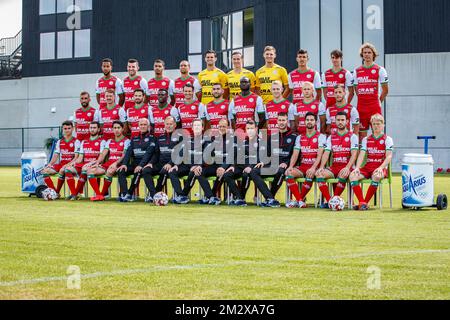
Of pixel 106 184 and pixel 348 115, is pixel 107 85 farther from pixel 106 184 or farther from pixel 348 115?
pixel 348 115

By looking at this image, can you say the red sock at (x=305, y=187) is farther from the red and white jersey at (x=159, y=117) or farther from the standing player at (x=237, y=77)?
the red and white jersey at (x=159, y=117)

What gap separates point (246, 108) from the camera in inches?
632

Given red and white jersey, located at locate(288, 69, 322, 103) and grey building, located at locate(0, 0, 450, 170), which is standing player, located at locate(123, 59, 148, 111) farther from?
grey building, located at locate(0, 0, 450, 170)

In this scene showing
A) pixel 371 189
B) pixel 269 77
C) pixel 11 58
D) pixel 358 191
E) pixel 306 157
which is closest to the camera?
pixel 358 191

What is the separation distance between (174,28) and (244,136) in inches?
1187

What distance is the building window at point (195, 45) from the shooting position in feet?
143

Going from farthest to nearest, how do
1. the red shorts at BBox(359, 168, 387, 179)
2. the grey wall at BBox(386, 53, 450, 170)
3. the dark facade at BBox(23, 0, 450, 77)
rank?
the grey wall at BBox(386, 53, 450, 170)
the dark facade at BBox(23, 0, 450, 77)
the red shorts at BBox(359, 168, 387, 179)

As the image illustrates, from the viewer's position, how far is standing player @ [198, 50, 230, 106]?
56.9ft

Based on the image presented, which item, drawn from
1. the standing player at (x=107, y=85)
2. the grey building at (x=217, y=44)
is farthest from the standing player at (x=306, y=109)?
the grey building at (x=217, y=44)

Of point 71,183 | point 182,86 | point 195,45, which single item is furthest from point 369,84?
point 195,45

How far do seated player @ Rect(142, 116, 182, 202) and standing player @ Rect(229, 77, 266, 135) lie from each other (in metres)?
1.38

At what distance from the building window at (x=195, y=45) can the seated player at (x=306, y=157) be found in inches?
1129

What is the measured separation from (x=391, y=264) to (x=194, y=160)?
30.8ft

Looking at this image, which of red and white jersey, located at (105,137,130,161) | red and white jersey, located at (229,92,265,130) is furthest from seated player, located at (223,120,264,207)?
red and white jersey, located at (105,137,130,161)
